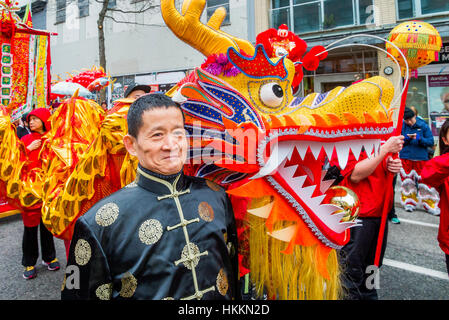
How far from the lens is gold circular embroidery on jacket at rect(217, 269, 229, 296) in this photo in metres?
1.19

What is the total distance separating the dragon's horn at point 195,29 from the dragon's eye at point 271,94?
0.89 feet

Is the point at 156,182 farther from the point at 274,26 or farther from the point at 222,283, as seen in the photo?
the point at 274,26

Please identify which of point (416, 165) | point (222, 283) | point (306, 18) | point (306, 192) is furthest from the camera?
point (306, 18)

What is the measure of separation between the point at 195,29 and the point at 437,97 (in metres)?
9.00

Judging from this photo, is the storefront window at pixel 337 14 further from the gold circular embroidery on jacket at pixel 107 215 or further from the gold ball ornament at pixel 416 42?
the gold circular embroidery on jacket at pixel 107 215

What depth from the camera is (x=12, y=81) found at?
2.98m

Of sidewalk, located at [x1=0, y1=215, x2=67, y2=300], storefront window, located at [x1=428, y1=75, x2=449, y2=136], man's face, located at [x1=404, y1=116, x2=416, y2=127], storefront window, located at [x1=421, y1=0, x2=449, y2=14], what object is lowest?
sidewalk, located at [x1=0, y1=215, x2=67, y2=300]

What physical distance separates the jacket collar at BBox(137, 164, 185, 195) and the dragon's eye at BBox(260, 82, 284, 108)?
2.17 ft

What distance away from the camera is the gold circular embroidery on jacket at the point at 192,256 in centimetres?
111

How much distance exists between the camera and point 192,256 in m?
1.11

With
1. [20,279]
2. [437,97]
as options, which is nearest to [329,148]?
[20,279]

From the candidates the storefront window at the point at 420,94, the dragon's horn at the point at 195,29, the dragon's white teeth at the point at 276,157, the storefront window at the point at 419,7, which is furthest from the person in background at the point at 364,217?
the storefront window at the point at 419,7

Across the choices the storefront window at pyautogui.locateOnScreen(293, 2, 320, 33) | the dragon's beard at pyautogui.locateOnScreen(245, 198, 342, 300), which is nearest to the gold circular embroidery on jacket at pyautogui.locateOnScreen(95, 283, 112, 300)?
the dragon's beard at pyautogui.locateOnScreen(245, 198, 342, 300)

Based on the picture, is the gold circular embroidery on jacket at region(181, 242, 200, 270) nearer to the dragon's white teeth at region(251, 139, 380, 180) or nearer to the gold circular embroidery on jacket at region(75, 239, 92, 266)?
the gold circular embroidery on jacket at region(75, 239, 92, 266)
